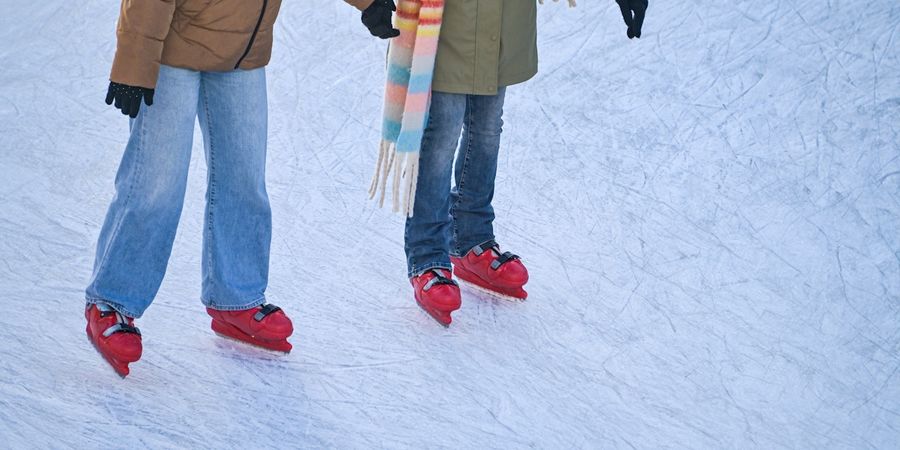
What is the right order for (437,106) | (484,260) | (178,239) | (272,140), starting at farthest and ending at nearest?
(272,140) → (178,239) → (484,260) → (437,106)

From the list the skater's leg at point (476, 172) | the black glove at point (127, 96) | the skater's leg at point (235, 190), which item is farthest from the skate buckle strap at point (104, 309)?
the skater's leg at point (476, 172)

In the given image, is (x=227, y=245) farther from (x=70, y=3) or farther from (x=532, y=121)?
(x=70, y=3)

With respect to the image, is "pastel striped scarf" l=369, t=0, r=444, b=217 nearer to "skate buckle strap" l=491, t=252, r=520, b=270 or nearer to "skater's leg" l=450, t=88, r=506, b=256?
"skater's leg" l=450, t=88, r=506, b=256

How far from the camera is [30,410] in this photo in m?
2.50

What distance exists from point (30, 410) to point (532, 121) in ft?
8.13

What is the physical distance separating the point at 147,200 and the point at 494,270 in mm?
1103

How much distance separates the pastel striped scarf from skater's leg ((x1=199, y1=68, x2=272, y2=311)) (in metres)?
0.40

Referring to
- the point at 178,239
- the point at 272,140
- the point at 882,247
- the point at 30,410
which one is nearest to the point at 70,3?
the point at 272,140

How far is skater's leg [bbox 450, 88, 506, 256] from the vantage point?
3209 mm

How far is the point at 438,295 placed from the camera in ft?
10.3

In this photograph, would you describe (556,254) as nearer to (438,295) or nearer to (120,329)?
(438,295)

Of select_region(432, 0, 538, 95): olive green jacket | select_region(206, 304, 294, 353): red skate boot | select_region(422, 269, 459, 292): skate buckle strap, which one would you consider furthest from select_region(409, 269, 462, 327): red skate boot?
select_region(432, 0, 538, 95): olive green jacket

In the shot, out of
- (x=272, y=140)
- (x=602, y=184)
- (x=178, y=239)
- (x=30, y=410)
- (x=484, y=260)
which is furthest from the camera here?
(x=272, y=140)

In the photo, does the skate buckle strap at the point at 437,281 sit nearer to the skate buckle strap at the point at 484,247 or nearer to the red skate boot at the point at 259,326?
the skate buckle strap at the point at 484,247
